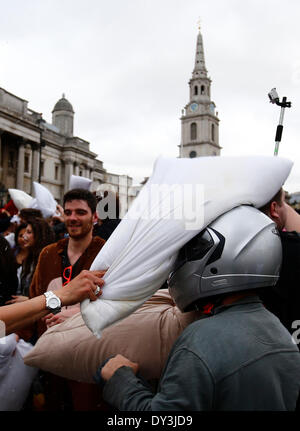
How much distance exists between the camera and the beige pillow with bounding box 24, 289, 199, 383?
5.19 feet

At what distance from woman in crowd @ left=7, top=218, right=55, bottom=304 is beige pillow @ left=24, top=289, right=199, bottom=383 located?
236 cm

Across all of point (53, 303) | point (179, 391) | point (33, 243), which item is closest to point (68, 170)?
point (33, 243)

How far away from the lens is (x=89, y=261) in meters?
3.20

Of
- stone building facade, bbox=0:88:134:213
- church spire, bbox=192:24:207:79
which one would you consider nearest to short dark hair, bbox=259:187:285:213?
stone building facade, bbox=0:88:134:213

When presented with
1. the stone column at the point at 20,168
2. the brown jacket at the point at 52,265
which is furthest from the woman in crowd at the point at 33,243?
the stone column at the point at 20,168

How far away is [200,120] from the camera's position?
7375 cm

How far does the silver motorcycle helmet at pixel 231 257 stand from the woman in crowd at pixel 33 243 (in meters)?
2.89

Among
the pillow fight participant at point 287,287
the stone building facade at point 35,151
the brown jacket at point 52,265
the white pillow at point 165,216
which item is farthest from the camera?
the stone building facade at point 35,151

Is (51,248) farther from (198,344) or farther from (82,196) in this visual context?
(198,344)

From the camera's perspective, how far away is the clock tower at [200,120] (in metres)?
72.7

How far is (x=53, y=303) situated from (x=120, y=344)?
0.38 metres

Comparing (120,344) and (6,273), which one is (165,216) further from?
(6,273)

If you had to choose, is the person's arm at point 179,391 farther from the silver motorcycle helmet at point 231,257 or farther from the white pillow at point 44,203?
the white pillow at point 44,203

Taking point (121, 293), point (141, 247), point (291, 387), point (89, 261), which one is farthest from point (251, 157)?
point (89, 261)
